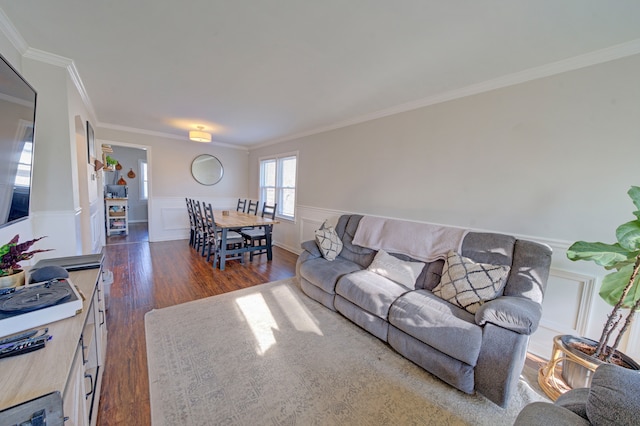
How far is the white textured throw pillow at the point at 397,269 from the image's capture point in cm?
233

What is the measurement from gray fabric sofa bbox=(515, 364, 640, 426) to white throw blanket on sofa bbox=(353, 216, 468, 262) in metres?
1.37

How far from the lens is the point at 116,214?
221 inches

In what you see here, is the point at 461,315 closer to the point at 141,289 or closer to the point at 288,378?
the point at 288,378

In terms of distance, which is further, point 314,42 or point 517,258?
point 517,258

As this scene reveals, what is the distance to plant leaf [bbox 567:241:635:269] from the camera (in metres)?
1.36

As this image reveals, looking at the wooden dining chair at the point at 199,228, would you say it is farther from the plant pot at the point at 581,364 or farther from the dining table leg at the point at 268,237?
the plant pot at the point at 581,364

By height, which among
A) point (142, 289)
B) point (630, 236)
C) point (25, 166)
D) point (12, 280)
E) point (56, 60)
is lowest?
point (142, 289)

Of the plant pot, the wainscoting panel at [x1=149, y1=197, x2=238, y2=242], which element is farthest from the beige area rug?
the wainscoting panel at [x1=149, y1=197, x2=238, y2=242]

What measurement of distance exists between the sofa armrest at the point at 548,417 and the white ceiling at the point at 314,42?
2006 mm

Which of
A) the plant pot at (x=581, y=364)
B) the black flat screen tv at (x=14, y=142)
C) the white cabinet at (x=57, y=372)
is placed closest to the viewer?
the white cabinet at (x=57, y=372)

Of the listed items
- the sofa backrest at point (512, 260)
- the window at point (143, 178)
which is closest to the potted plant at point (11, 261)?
the sofa backrest at point (512, 260)

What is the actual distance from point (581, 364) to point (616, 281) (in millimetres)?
551

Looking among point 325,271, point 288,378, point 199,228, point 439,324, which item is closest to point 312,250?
point 325,271

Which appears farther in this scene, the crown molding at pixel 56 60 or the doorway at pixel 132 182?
the doorway at pixel 132 182
